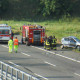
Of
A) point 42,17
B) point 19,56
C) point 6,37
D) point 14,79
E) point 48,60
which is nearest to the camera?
point 14,79

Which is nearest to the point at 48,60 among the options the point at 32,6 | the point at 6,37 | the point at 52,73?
the point at 52,73

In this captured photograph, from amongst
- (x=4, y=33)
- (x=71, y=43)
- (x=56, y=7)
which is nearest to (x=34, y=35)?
(x=4, y=33)

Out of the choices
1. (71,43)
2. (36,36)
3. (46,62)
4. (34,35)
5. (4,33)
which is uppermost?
(4,33)

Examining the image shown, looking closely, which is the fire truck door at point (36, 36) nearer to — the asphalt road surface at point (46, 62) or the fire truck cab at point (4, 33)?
the asphalt road surface at point (46, 62)

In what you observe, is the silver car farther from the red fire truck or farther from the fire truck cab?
the fire truck cab

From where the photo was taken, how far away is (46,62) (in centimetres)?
2475

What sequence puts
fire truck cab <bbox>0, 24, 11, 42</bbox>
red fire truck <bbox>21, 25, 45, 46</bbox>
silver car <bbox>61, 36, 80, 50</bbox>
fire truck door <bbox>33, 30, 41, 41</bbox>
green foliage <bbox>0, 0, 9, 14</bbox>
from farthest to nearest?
green foliage <bbox>0, 0, 9, 14</bbox>
fire truck cab <bbox>0, 24, 11, 42</bbox>
fire truck door <bbox>33, 30, 41, 41</bbox>
red fire truck <bbox>21, 25, 45, 46</bbox>
silver car <bbox>61, 36, 80, 50</bbox>

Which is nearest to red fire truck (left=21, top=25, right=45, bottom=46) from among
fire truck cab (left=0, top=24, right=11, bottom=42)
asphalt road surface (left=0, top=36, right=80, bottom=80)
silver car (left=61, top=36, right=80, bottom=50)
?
asphalt road surface (left=0, top=36, right=80, bottom=80)

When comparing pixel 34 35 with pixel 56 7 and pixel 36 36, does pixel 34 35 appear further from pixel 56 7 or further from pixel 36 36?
pixel 56 7

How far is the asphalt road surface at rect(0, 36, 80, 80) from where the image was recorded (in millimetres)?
19906

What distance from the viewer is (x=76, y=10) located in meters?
76.4

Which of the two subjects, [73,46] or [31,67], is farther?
[73,46]

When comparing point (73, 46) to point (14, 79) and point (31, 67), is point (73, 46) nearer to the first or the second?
point (31, 67)

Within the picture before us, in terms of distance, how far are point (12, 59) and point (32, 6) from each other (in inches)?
2148
